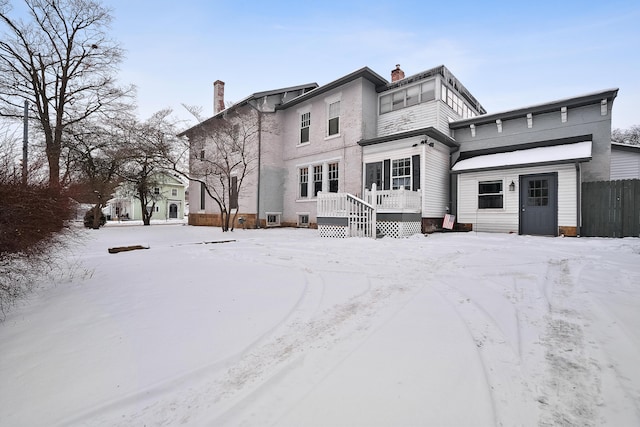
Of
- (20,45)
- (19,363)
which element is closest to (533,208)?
(19,363)

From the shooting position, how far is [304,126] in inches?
603

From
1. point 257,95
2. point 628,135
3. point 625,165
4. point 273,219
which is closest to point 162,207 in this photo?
point 273,219

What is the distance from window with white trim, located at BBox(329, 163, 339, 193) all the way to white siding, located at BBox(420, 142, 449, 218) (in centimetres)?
451

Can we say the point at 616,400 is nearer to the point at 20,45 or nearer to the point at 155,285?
the point at 155,285

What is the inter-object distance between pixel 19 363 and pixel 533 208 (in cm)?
1321

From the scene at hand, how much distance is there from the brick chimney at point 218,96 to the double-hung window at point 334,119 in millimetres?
9433

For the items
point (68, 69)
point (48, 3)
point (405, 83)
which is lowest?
point (405, 83)

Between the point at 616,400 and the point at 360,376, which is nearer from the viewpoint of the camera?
the point at 616,400

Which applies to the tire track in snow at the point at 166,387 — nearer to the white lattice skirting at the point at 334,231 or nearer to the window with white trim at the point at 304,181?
the white lattice skirting at the point at 334,231

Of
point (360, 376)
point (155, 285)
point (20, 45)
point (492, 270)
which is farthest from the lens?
point (20, 45)

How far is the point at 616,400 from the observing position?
1490 millimetres

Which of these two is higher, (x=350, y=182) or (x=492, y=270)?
(x=350, y=182)

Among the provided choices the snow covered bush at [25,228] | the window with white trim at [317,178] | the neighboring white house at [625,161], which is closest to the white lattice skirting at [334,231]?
the window with white trim at [317,178]

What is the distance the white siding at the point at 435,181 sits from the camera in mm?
10711
